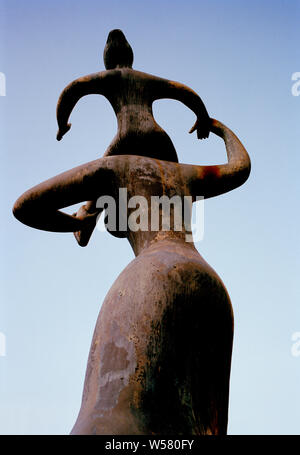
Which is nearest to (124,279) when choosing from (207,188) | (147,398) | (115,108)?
(147,398)

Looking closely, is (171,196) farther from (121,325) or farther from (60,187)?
(121,325)

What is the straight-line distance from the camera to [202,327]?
3279 mm

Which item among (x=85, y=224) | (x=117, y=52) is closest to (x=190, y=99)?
(x=117, y=52)

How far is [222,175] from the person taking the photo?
4.12 metres

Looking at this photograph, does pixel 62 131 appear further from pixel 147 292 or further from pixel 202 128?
pixel 147 292

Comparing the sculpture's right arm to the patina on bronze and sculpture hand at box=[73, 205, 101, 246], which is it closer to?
the patina on bronze

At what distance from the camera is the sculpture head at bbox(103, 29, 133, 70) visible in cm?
452

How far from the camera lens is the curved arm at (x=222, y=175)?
4051mm

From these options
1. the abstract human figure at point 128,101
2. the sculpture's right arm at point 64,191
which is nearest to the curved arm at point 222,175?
the abstract human figure at point 128,101

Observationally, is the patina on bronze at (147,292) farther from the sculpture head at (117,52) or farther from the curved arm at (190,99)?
the sculpture head at (117,52)

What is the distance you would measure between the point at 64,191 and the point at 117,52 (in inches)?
49.3

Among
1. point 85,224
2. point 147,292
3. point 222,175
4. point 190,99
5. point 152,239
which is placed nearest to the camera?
point 147,292

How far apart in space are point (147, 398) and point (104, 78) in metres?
2.25

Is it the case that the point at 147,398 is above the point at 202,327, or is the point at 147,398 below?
below
